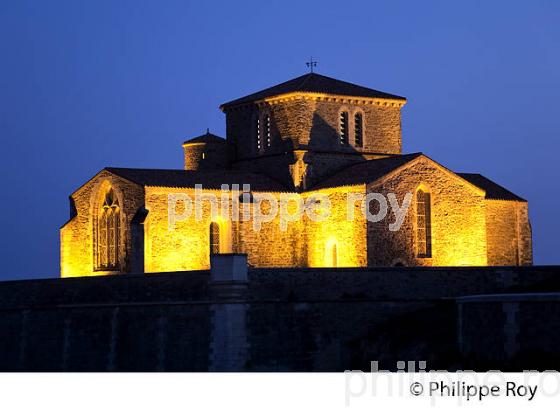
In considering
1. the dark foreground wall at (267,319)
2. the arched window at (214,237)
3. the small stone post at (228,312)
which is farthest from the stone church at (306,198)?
the small stone post at (228,312)

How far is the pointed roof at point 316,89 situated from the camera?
5650cm

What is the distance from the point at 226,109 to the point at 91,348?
16.8 m

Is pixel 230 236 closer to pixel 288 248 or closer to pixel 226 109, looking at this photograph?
pixel 288 248

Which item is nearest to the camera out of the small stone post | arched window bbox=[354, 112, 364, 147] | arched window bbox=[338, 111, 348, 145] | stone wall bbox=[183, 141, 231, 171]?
the small stone post

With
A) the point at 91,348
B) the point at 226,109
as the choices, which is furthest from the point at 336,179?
the point at 91,348

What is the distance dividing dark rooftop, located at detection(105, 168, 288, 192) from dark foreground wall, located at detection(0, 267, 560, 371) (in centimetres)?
571

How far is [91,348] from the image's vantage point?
45531mm

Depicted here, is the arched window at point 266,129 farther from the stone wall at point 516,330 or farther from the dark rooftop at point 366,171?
the stone wall at point 516,330

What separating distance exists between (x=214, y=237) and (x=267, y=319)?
9.78 metres

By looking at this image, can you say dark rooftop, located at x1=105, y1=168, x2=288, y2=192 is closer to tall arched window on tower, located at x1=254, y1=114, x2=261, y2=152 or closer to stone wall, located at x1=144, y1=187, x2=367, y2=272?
stone wall, located at x1=144, y1=187, x2=367, y2=272

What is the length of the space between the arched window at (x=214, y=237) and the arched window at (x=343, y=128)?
725 cm

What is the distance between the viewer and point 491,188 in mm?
58125

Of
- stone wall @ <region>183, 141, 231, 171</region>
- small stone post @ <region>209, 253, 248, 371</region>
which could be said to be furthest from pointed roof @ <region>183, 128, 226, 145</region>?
small stone post @ <region>209, 253, 248, 371</region>

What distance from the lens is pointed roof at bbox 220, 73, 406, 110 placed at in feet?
185
